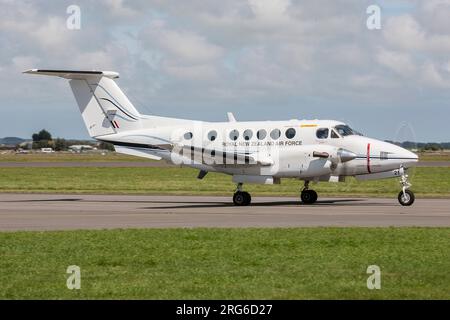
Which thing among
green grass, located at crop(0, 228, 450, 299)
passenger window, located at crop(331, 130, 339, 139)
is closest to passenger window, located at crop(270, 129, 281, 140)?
passenger window, located at crop(331, 130, 339, 139)

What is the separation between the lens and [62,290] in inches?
507

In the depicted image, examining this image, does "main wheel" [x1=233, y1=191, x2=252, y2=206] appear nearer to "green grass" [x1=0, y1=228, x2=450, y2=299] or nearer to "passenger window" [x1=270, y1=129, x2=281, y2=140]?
"passenger window" [x1=270, y1=129, x2=281, y2=140]

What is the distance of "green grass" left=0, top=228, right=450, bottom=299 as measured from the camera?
1272 centimetres

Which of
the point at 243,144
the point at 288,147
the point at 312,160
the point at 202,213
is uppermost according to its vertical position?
the point at 243,144

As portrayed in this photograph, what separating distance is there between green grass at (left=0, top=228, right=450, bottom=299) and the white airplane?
10304 mm

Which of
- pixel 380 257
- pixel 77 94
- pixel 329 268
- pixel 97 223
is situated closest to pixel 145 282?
pixel 329 268

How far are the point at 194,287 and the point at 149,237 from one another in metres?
6.59

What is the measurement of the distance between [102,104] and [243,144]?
6.81m

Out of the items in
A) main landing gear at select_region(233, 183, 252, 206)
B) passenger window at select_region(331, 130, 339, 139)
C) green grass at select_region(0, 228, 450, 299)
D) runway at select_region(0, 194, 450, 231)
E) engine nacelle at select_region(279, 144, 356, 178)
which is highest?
passenger window at select_region(331, 130, 339, 139)

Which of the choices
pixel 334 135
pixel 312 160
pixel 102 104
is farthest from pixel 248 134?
pixel 102 104

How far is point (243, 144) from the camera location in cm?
3256

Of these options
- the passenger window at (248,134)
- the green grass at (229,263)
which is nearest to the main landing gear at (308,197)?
the passenger window at (248,134)

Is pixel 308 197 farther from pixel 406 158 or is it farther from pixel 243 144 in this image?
pixel 406 158

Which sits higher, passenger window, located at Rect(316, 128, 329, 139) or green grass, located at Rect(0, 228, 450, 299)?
passenger window, located at Rect(316, 128, 329, 139)
